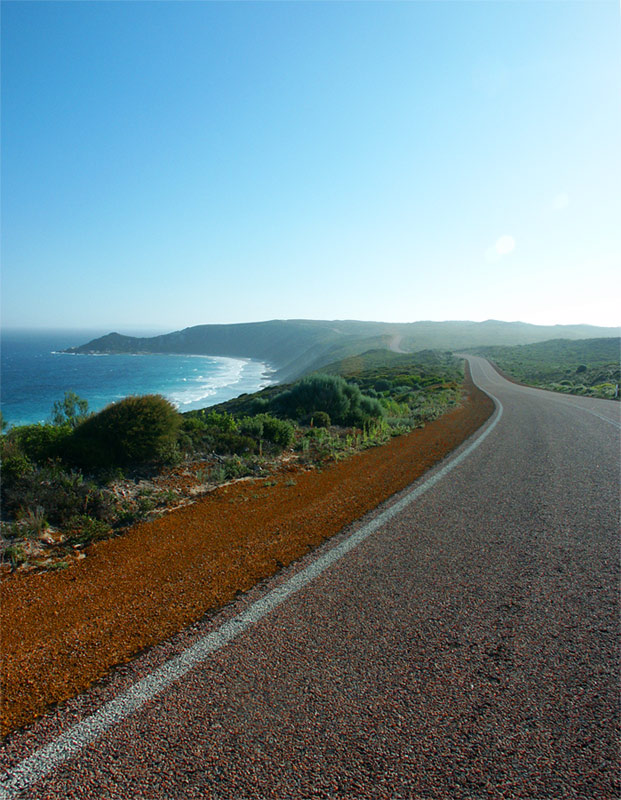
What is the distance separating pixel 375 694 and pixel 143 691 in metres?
1.32

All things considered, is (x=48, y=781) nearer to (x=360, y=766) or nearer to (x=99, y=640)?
(x=99, y=640)

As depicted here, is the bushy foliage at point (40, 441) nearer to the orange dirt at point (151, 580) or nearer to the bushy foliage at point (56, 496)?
the bushy foliage at point (56, 496)

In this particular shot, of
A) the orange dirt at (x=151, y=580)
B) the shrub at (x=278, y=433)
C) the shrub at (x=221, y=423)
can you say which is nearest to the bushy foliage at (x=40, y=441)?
the orange dirt at (x=151, y=580)

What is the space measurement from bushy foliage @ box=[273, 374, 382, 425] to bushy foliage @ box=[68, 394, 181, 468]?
18.2 ft

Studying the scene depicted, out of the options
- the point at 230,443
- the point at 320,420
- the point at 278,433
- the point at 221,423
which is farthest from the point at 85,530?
the point at 320,420

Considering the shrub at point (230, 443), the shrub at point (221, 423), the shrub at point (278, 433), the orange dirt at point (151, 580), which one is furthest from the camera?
the shrub at point (278, 433)

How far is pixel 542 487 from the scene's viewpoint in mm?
6637

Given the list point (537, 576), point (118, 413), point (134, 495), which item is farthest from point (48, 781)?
point (118, 413)

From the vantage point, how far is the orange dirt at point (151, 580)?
2.77m

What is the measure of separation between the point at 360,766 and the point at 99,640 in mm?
1942

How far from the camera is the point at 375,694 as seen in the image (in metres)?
2.48

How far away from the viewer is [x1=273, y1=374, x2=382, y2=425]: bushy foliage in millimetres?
12852

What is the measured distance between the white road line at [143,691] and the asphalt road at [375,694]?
0.01 m

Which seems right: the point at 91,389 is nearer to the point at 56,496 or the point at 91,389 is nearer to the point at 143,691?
the point at 56,496
